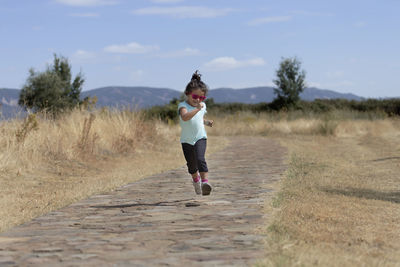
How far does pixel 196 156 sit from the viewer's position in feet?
21.4

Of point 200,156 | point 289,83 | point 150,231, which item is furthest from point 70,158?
point 289,83

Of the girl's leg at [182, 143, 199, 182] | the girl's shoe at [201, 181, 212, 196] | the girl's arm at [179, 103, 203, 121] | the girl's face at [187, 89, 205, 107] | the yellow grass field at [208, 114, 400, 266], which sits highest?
the girl's face at [187, 89, 205, 107]

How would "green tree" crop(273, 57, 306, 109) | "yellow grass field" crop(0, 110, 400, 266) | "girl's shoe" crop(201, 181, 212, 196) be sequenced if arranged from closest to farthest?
"yellow grass field" crop(0, 110, 400, 266) < "girl's shoe" crop(201, 181, 212, 196) < "green tree" crop(273, 57, 306, 109)

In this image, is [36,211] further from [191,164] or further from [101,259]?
[101,259]

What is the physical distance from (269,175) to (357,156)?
5.85 meters

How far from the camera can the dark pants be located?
6496mm

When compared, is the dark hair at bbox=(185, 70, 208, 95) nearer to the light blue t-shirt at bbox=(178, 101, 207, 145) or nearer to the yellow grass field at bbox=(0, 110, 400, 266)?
the light blue t-shirt at bbox=(178, 101, 207, 145)

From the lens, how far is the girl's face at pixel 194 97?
646 centimetres

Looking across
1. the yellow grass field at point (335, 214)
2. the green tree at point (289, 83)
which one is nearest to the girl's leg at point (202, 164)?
the yellow grass field at point (335, 214)

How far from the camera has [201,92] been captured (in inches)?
256

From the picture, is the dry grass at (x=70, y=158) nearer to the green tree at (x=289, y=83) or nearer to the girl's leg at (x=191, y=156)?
the girl's leg at (x=191, y=156)

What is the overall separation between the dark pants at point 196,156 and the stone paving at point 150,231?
387mm

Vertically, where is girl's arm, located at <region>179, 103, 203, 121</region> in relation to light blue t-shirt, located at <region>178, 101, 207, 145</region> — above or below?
above

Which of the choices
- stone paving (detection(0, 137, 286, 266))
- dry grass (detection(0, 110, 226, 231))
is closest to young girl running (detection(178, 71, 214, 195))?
stone paving (detection(0, 137, 286, 266))
